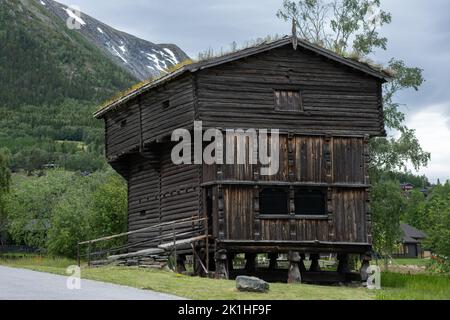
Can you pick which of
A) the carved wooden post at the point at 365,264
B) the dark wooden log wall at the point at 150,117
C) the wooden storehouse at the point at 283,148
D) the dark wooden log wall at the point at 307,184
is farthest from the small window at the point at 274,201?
the dark wooden log wall at the point at 150,117

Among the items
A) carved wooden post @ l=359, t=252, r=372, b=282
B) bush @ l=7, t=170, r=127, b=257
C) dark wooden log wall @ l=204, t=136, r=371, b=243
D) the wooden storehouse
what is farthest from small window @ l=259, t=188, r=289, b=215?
bush @ l=7, t=170, r=127, b=257

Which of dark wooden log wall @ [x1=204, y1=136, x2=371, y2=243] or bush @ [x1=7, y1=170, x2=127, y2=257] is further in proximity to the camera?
bush @ [x1=7, y1=170, x2=127, y2=257]

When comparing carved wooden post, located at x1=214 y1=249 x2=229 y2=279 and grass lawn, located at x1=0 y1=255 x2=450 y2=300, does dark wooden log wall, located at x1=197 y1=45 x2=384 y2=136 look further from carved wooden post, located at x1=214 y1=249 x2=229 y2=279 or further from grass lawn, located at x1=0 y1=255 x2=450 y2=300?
grass lawn, located at x1=0 y1=255 x2=450 y2=300

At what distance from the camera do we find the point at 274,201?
29141 millimetres

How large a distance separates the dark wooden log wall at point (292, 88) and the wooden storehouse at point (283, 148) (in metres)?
0.04

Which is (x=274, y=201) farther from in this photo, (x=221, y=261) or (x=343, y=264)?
(x=343, y=264)

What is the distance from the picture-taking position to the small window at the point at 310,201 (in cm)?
2933

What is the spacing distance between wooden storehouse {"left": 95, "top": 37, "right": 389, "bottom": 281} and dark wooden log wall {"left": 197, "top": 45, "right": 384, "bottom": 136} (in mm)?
38

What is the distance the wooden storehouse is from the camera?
2853 cm

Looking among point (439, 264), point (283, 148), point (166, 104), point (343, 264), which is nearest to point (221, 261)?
point (283, 148)

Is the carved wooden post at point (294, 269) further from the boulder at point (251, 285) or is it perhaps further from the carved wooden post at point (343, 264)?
the boulder at point (251, 285)

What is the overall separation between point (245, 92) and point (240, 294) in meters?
12.0
